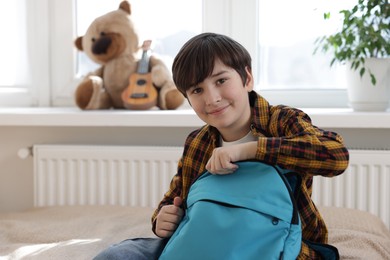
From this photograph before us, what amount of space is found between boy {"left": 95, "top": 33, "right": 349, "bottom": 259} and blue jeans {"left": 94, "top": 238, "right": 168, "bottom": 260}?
0.10 ft

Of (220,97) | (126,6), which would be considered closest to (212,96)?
(220,97)

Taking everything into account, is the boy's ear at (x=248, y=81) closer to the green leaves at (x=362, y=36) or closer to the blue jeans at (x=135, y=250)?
the blue jeans at (x=135, y=250)

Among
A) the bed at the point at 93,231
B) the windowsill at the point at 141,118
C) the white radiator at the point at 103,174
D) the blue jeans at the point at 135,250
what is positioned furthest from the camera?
the white radiator at the point at 103,174

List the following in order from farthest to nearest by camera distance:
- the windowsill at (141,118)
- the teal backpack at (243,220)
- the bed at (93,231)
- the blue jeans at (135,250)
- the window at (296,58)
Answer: the window at (296,58)
the windowsill at (141,118)
the bed at (93,231)
the blue jeans at (135,250)
the teal backpack at (243,220)

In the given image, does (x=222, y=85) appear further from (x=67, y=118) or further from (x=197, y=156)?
(x=67, y=118)

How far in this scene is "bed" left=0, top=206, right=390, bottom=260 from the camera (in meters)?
1.36

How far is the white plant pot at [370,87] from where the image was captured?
6.27ft

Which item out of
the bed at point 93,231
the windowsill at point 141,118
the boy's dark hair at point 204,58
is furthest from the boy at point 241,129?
the windowsill at point 141,118

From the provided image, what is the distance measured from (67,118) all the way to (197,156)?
0.81 meters

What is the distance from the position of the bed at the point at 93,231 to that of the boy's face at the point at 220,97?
1.38ft

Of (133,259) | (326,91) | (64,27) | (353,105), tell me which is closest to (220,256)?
(133,259)

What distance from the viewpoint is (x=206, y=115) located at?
118cm

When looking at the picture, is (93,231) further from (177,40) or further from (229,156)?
(177,40)

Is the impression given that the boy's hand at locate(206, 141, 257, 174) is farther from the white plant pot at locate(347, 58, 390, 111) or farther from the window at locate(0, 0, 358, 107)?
the window at locate(0, 0, 358, 107)
